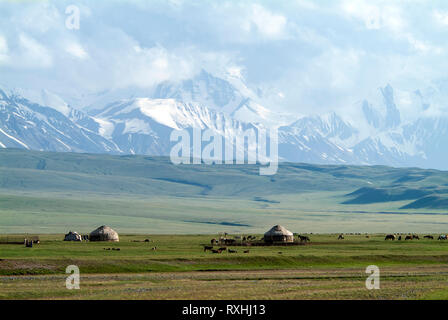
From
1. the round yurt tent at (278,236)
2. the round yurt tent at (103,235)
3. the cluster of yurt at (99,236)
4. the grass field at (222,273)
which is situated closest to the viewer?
the grass field at (222,273)

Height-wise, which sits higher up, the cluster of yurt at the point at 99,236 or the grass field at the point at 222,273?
the cluster of yurt at the point at 99,236

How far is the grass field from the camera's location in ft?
155

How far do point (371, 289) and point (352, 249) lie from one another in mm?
43486

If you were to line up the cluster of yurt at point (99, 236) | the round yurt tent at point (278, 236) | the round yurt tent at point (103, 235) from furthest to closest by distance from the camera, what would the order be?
1. the round yurt tent at point (103, 235)
2. the cluster of yurt at point (99, 236)
3. the round yurt tent at point (278, 236)

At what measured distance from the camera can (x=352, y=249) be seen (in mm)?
92625

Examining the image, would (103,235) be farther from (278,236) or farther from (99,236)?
(278,236)

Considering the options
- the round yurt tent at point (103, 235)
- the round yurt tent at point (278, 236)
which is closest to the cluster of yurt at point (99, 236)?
the round yurt tent at point (103, 235)

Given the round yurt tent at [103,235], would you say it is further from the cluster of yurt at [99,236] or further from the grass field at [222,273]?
the grass field at [222,273]

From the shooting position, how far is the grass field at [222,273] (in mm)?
47375

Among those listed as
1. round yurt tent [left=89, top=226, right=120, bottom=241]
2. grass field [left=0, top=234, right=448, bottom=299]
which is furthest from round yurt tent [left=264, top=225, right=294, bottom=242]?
round yurt tent [left=89, top=226, right=120, bottom=241]

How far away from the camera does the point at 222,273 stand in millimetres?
64562
